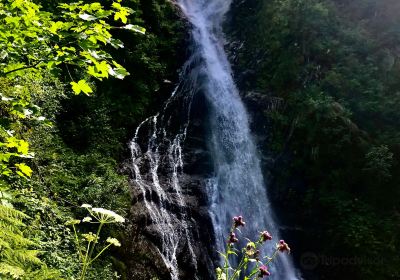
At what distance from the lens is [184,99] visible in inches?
468

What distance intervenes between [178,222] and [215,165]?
2.47 metres

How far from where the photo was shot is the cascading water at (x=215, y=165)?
8242 mm

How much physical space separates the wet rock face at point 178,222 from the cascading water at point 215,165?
0.03 metres

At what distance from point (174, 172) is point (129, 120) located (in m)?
2.26

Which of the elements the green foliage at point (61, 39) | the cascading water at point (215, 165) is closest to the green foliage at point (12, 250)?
the green foliage at point (61, 39)

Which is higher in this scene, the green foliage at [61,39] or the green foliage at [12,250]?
the green foliage at [61,39]

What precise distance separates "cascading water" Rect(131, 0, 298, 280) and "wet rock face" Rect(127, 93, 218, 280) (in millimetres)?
31

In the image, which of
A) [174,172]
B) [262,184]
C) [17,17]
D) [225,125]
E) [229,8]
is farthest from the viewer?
[229,8]

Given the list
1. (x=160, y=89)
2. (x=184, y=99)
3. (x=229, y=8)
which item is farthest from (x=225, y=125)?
(x=229, y=8)

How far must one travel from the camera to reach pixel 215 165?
1017 cm

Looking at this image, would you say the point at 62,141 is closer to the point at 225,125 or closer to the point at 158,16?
the point at 225,125

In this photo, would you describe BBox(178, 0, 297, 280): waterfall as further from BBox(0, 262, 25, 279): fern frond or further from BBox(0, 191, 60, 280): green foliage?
BBox(0, 262, 25, 279): fern frond

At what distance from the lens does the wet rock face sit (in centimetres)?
703

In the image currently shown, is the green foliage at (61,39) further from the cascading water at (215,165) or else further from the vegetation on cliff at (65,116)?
the cascading water at (215,165)
